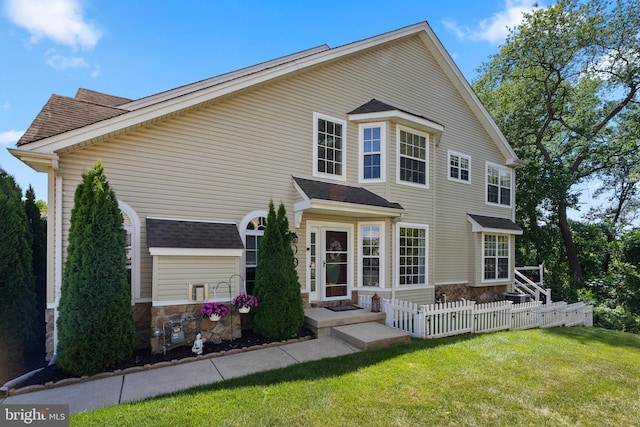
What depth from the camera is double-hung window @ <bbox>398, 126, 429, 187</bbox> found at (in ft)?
30.5

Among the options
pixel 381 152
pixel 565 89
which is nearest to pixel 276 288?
pixel 381 152

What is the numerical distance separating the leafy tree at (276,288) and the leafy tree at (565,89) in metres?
14.0

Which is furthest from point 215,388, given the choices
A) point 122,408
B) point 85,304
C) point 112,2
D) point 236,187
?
point 112,2

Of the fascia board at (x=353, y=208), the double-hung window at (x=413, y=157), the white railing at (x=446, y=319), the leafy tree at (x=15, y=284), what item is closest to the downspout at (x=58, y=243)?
the leafy tree at (x=15, y=284)

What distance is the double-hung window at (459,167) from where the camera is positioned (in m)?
11.4

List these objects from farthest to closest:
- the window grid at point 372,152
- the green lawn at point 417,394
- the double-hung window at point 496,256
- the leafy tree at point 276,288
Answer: the double-hung window at point 496,256 < the window grid at point 372,152 < the leafy tree at point 276,288 < the green lawn at point 417,394

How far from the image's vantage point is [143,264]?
251 inches

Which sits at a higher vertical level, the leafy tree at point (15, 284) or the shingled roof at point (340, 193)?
the shingled roof at point (340, 193)

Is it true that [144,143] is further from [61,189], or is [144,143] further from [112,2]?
[112,2]

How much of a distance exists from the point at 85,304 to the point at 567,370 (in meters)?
8.04

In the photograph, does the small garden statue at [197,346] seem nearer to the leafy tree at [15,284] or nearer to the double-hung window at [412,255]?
the leafy tree at [15,284]

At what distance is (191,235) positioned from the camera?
638 centimetres

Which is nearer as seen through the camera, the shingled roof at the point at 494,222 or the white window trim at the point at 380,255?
the white window trim at the point at 380,255

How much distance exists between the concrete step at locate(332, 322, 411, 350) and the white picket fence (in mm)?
610
